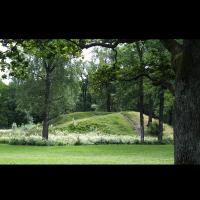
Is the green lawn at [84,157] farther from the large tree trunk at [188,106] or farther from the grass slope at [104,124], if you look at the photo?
→ the grass slope at [104,124]

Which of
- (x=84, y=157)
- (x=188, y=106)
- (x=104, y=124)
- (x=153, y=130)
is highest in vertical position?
(x=188, y=106)

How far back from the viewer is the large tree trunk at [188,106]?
13375 mm

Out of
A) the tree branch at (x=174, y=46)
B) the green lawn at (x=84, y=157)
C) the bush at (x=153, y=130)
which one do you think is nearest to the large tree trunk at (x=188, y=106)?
the tree branch at (x=174, y=46)

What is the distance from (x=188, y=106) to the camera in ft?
44.3

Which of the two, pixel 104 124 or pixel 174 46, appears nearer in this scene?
pixel 174 46

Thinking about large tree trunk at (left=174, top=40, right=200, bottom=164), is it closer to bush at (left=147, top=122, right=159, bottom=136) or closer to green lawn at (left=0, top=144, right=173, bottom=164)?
green lawn at (left=0, top=144, right=173, bottom=164)

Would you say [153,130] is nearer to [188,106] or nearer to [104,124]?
[104,124]

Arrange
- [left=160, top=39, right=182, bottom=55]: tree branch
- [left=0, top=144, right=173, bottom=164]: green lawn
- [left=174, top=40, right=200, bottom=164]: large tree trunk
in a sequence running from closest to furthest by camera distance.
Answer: [left=174, top=40, right=200, bottom=164]: large tree trunk, [left=160, top=39, right=182, bottom=55]: tree branch, [left=0, top=144, right=173, bottom=164]: green lawn

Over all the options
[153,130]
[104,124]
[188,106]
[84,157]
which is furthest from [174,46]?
[104,124]

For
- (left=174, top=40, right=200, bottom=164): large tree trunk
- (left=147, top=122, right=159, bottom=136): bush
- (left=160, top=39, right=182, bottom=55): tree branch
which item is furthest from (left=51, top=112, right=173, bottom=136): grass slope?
(left=174, top=40, right=200, bottom=164): large tree trunk

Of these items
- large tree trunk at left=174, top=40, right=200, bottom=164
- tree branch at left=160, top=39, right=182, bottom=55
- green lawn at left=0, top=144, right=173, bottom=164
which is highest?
tree branch at left=160, top=39, right=182, bottom=55

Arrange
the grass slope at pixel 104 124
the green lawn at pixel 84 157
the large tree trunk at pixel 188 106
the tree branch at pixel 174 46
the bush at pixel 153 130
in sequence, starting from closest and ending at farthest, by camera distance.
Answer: the large tree trunk at pixel 188 106 → the tree branch at pixel 174 46 → the green lawn at pixel 84 157 → the grass slope at pixel 104 124 → the bush at pixel 153 130

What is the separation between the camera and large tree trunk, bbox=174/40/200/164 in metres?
13.4
